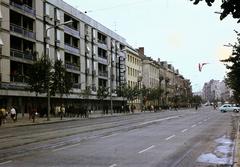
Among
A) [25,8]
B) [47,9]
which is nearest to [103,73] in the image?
[47,9]

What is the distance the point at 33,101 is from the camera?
65250mm

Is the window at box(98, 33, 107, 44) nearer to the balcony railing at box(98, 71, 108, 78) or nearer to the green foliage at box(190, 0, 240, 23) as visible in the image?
the balcony railing at box(98, 71, 108, 78)

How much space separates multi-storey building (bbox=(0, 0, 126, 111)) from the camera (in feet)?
192

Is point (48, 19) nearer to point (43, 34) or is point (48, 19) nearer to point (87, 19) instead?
point (43, 34)

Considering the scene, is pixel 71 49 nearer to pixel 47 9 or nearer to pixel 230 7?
pixel 47 9

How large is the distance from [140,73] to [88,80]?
168ft

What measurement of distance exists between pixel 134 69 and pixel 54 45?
60691mm

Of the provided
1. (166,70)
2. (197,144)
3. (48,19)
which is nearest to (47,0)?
(48,19)

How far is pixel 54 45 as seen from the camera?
74438 mm

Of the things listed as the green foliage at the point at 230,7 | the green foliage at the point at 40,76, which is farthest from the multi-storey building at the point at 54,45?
the green foliage at the point at 230,7

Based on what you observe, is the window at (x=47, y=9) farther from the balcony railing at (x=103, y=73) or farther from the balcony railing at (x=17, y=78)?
the balcony railing at (x=103, y=73)

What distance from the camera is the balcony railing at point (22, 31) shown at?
6003 centimetres

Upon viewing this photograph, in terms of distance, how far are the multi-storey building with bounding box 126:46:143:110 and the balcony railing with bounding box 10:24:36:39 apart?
5784cm

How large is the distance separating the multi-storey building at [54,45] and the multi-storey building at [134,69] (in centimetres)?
943
